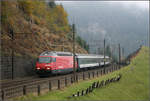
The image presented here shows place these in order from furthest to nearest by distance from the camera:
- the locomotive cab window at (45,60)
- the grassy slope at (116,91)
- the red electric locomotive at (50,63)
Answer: the locomotive cab window at (45,60) < the red electric locomotive at (50,63) < the grassy slope at (116,91)

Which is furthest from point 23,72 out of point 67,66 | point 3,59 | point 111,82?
point 111,82

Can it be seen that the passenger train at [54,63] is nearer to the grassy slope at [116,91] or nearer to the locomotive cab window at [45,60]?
the locomotive cab window at [45,60]

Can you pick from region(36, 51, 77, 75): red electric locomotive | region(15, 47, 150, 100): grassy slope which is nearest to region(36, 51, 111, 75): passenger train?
region(36, 51, 77, 75): red electric locomotive

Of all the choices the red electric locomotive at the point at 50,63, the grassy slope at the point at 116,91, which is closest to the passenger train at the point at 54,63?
the red electric locomotive at the point at 50,63

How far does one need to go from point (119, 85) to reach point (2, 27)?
20403 mm

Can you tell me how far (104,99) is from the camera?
2180 centimetres

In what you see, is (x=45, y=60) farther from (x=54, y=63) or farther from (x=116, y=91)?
(x=116, y=91)

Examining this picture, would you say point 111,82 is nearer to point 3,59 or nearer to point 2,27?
point 3,59

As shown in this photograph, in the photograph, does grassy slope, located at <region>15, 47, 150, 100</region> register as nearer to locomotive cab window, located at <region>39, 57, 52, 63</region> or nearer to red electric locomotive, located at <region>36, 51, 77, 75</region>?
red electric locomotive, located at <region>36, 51, 77, 75</region>

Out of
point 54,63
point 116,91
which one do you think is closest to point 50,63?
point 54,63

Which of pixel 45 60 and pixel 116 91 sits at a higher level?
pixel 45 60

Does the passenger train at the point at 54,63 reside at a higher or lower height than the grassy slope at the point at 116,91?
higher

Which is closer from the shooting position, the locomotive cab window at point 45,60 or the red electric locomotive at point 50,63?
the red electric locomotive at point 50,63

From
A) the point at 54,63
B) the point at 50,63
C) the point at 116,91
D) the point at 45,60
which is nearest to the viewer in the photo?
the point at 116,91
